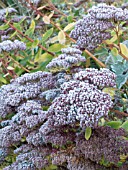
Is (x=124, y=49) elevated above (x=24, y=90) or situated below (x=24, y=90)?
above

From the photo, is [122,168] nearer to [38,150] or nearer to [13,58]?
[38,150]

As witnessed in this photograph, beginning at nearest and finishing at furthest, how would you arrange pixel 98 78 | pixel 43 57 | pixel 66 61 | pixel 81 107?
pixel 81 107 < pixel 98 78 < pixel 66 61 < pixel 43 57

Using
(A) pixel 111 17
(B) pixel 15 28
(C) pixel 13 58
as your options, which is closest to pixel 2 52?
(C) pixel 13 58

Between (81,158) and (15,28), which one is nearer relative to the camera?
(81,158)

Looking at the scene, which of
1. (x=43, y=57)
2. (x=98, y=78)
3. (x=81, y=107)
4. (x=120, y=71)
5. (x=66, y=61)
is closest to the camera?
(x=81, y=107)

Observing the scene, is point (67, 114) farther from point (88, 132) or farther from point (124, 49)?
point (124, 49)

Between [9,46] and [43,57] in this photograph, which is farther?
[43,57]

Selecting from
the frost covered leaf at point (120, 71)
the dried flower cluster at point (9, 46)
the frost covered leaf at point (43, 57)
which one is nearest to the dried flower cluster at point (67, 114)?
the frost covered leaf at point (120, 71)

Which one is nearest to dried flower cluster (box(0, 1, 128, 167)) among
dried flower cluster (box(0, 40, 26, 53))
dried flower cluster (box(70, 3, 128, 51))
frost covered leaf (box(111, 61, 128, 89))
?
dried flower cluster (box(70, 3, 128, 51))

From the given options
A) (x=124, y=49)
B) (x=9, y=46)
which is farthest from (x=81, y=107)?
(x=9, y=46)
